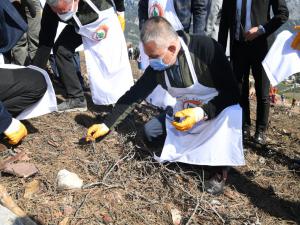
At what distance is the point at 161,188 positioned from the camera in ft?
8.58

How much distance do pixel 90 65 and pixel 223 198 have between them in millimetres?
1845

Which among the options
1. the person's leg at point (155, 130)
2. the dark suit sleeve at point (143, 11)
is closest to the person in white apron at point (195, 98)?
the person's leg at point (155, 130)

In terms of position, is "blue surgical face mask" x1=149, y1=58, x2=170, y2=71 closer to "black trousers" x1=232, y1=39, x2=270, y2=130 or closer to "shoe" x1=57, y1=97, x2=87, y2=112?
"black trousers" x1=232, y1=39, x2=270, y2=130

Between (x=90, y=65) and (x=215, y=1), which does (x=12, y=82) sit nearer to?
(x=90, y=65)

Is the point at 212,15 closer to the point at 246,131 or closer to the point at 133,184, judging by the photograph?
the point at 246,131

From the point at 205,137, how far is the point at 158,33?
2.89ft

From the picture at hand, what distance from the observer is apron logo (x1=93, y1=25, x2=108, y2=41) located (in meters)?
3.41

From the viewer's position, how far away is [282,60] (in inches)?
96.4

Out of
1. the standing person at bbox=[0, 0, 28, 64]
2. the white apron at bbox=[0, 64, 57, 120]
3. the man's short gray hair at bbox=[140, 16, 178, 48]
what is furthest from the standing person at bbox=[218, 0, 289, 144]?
the standing person at bbox=[0, 0, 28, 64]

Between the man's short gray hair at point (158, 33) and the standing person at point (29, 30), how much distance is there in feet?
7.56

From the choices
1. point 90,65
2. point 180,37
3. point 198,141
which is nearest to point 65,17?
point 90,65

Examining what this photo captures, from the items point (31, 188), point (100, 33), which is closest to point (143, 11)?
point (100, 33)

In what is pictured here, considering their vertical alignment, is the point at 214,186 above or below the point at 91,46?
below

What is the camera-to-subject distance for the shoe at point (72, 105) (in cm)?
362
